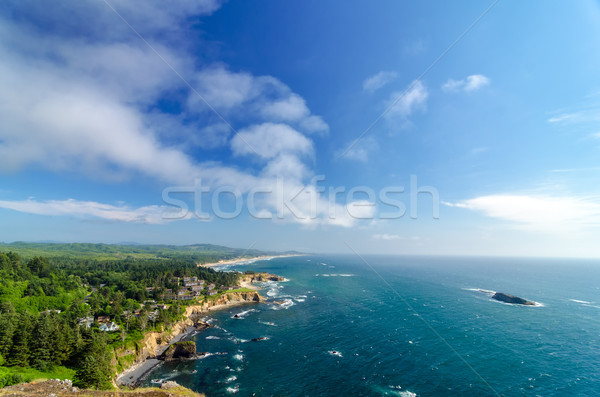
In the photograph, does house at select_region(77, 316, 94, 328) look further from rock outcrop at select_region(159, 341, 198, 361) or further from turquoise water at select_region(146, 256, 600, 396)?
turquoise water at select_region(146, 256, 600, 396)

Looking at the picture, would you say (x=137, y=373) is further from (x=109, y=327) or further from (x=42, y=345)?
(x=109, y=327)

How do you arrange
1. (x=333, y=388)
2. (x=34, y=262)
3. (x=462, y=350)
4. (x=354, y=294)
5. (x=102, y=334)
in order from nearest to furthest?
1. (x=333, y=388)
2. (x=102, y=334)
3. (x=462, y=350)
4. (x=34, y=262)
5. (x=354, y=294)

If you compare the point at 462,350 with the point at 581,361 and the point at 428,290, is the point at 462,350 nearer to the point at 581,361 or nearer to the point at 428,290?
the point at 581,361

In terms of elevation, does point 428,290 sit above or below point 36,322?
below

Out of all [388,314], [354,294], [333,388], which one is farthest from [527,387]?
[354,294]

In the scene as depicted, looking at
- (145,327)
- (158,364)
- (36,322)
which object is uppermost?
(36,322)

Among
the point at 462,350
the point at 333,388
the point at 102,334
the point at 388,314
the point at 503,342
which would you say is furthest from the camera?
the point at 388,314
